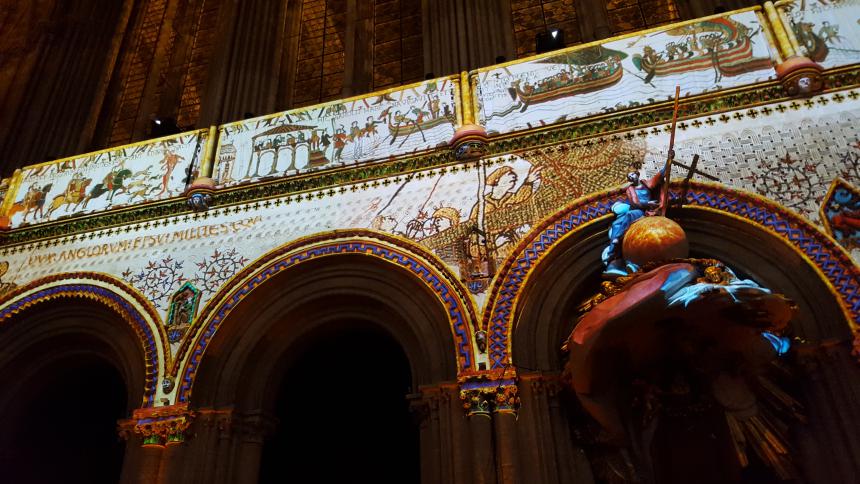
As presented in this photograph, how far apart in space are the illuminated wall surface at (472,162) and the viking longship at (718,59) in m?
0.02

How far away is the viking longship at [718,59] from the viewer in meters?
6.67

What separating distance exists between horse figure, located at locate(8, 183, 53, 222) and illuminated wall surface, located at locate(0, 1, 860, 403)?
1.1 inches

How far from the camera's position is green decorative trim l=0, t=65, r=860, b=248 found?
21.1 feet

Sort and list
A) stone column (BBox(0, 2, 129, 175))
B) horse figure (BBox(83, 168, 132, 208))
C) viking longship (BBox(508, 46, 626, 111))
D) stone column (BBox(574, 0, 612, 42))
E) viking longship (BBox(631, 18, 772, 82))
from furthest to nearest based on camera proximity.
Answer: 1. stone column (BBox(0, 2, 129, 175))
2. stone column (BBox(574, 0, 612, 42))
3. horse figure (BBox(83, 168, 132, 208))
4. viking longship (BBox(508, 46, 626, 111))
5. viking longship (BBox(631, 18, 772, 82))

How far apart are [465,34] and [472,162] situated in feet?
8.90

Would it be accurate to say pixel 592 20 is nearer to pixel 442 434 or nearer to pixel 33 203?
pixel 442 434

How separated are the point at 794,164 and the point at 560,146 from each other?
2161 millimetres

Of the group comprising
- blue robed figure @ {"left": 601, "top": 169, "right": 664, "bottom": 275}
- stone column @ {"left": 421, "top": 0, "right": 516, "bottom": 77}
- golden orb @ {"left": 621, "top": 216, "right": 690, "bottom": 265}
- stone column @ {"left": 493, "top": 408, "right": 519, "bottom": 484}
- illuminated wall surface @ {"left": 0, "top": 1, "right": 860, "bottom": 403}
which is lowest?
stone column @ {"left": 493, "top": 408, "right": 519, "bottom": 484}

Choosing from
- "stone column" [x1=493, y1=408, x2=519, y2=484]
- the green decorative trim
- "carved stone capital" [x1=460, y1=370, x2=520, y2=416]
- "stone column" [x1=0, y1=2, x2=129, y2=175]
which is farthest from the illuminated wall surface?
"stone column" [x1=0, y1=2, x2=129, y2=175]

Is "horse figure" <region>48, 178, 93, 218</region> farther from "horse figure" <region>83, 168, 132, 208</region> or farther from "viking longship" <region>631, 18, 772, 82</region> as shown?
A: "viking longship" <region>631, 18, 772, 82</region>

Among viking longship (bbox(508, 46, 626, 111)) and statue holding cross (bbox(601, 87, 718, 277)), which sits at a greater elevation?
viking longship (bbox(508, 46, 626, 111))

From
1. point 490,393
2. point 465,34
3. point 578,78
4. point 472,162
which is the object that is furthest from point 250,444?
point 465,34

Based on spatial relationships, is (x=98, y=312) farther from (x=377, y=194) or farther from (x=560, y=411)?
(x=560, y=411)

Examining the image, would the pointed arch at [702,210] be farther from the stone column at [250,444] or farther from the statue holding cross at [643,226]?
the stone column at [250,444]
